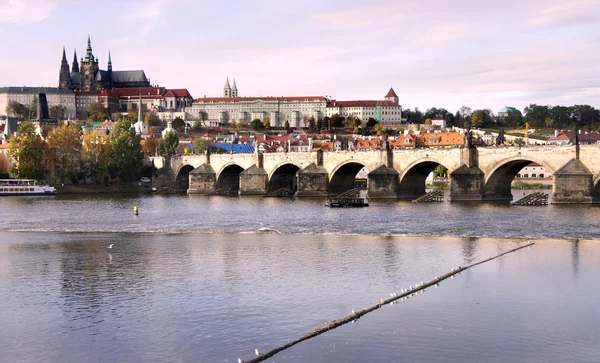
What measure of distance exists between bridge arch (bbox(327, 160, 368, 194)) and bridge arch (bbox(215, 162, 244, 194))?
15554 millimetres

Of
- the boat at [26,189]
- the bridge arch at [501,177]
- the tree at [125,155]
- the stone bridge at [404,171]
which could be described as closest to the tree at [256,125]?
the tree at [125,155]

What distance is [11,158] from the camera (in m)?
89.0

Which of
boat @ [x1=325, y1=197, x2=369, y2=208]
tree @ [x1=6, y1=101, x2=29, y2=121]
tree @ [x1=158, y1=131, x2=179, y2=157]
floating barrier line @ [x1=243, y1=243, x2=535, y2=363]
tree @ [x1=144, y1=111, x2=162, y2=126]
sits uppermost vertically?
tree @ [x1=6, y1=101, x2=29, y2=121]

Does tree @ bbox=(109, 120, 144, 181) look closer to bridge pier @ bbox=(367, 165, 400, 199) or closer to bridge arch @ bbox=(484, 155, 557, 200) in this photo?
bridge pier @ bbox=(367, 165, 400, 199)

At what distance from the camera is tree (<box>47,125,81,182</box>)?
88938 mm

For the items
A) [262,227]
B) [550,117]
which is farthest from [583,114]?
[262,227]

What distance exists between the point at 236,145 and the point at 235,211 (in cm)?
7676

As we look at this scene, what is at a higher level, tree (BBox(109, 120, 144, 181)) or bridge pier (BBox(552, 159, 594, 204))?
tree (BBox(109, 120, 144, 181))

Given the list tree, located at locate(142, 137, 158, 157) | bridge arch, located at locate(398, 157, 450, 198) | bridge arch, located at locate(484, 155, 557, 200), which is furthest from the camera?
tree, located at locate(142, 137, 158, 157)

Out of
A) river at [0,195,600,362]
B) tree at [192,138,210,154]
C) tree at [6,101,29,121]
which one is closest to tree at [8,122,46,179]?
tree at [192,138,210,154]

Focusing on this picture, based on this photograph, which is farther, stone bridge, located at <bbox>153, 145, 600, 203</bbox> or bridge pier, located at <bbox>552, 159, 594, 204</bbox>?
stone bridge, located at <bbox>153, 145, 600, 203</bbox>

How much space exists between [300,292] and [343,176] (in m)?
52.7

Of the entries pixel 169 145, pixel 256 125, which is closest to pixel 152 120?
pixel 256 125

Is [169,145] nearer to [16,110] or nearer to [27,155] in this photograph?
[27,155]
